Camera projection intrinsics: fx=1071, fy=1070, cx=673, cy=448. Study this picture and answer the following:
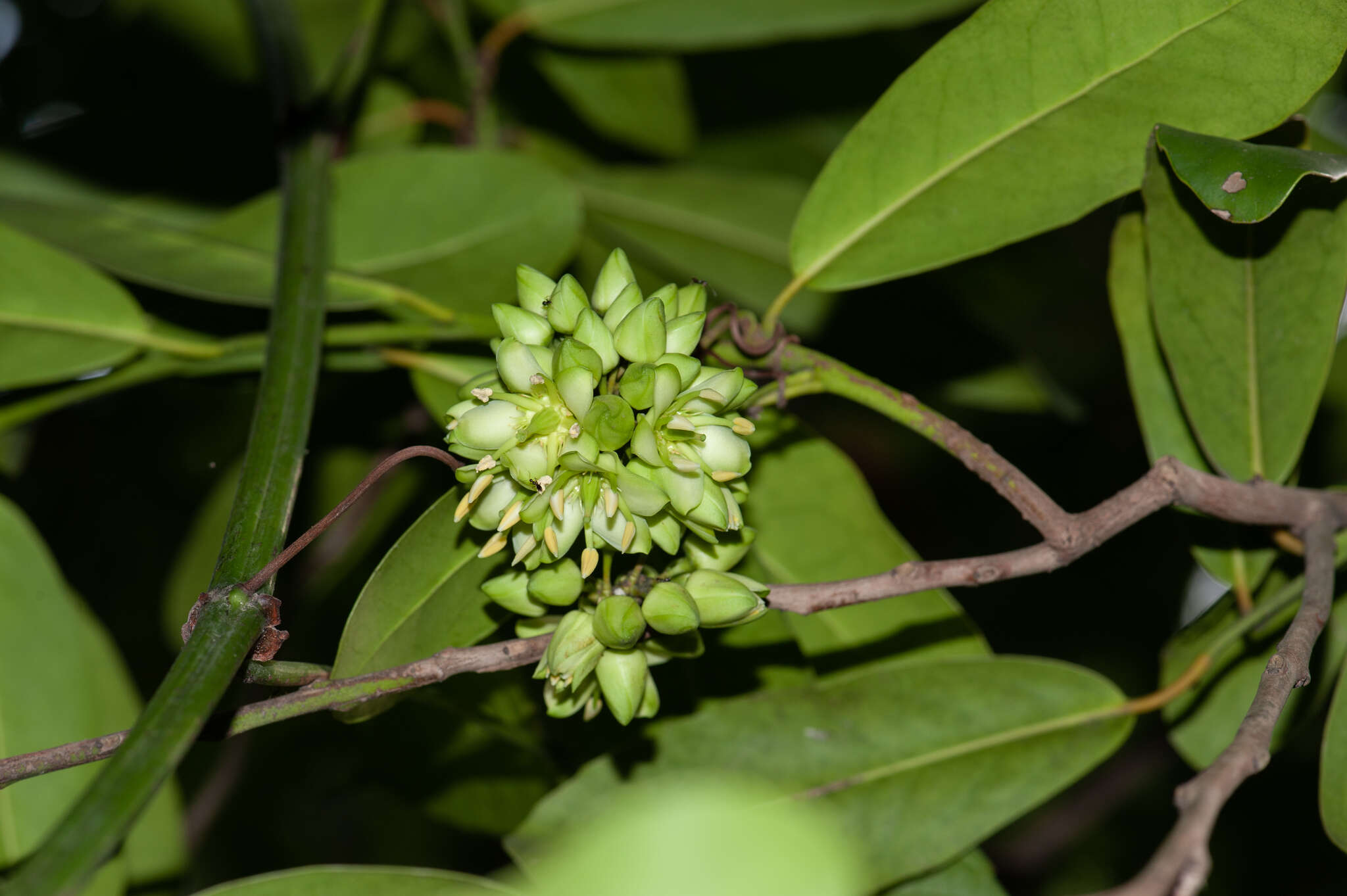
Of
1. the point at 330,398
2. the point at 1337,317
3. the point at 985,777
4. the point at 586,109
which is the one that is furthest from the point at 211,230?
the point at 1337,317

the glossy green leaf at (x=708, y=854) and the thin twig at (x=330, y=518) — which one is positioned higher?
the thin twig at (x=330, y=518)

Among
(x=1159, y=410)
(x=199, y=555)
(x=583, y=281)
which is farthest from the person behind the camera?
(x=199, y=555)

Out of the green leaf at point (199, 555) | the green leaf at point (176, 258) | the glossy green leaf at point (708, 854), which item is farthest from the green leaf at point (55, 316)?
the glossy green leaf at point (708, 854)

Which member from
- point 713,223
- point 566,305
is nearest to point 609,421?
point 566,305

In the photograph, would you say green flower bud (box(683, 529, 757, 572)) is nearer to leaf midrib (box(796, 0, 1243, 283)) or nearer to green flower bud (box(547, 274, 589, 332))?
green flower bud (box(547, 274, 589, 332))

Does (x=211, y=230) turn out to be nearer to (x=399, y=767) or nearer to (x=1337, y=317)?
(x=399, y=767)

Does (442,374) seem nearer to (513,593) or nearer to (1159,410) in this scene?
(513,593)

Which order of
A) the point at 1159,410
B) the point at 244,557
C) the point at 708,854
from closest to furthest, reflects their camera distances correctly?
the point at 708,854 < the point at 244,557 < the point at 1159,410

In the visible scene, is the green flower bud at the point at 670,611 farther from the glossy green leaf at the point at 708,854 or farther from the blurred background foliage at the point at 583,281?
the blurred background foliage at the point at 583,281
